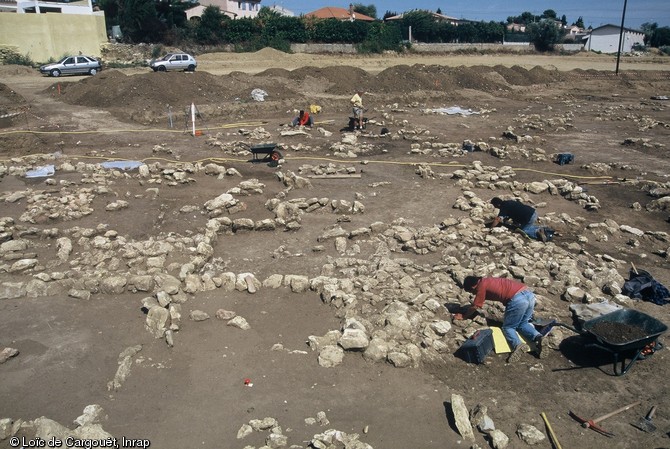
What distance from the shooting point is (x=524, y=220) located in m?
10.4

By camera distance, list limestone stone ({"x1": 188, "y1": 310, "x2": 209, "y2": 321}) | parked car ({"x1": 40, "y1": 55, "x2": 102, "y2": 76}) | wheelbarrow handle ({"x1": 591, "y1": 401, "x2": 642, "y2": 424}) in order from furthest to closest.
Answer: parked car ({"x1": 40, "y1": 55, "x2": 102, "y2": 76})
limestone stone ({"x1": 188, "y1": 310, "x2": 209, "y2": 321})
wheelbarrow handle ({"x1": 591, "y1": 401, "x2": 642, "y2": 424})

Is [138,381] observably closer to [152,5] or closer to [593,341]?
[593,341]

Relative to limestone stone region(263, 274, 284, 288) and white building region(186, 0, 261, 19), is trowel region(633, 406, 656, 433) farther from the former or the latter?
white building region(186, 0, 261, 19)

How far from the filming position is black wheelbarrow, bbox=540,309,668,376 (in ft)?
21.1

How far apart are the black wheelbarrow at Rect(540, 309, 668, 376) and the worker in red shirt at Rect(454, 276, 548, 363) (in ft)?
0.82

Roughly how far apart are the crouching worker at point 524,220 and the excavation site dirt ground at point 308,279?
0.27 metres

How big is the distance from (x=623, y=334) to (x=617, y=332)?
7 centimetres

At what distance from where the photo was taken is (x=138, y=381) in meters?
6.32

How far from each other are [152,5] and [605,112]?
124 feet

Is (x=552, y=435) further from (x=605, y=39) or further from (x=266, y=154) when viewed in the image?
(x=605, y=39)

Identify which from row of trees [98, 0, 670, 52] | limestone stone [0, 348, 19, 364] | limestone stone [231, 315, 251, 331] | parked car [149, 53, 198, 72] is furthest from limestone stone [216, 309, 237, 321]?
row of trees [98, 0, 670, 52]

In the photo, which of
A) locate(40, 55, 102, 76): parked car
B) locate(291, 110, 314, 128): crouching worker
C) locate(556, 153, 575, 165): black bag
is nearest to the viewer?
locate(556, 153, 575, 165): black bag

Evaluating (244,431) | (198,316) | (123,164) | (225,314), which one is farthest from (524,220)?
(123,164)

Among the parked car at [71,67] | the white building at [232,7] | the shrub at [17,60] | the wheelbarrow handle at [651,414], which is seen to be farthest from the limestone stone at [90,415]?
the white building at [232,7]
